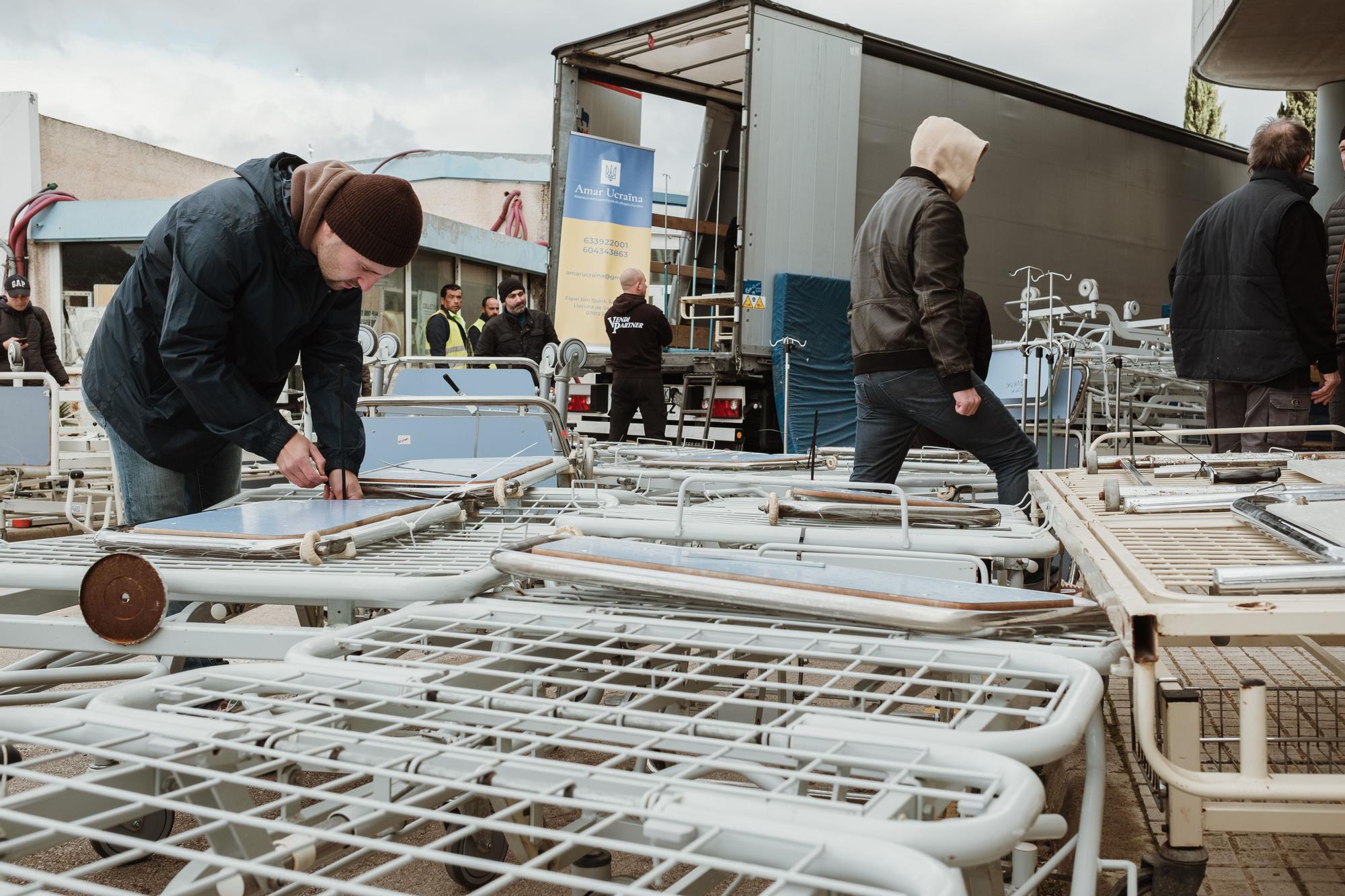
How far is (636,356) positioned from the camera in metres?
8.77

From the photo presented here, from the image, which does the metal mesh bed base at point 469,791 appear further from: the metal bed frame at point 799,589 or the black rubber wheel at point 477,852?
the black rubber wheel at point 477,852

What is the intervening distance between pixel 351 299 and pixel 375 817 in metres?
2.17

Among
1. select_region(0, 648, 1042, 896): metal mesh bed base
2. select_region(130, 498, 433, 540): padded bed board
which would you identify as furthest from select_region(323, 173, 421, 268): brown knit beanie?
select_region(0, 648, 1042, 896): metal mesh bed base

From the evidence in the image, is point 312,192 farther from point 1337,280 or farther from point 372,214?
point 1337,280

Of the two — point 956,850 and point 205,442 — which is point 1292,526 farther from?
point 205,442

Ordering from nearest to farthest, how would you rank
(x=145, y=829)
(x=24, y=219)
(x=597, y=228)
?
(x=145, y=829) < (x=597, y=228) < (x=24, y=219)

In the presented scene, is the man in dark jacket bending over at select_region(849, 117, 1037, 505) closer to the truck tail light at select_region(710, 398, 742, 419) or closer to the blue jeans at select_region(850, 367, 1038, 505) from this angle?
the blue jeans at select_region(850, 367, 1038, 505)

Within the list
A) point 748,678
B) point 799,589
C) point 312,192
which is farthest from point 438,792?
point 312,192

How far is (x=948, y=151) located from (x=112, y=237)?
15029 millimetres

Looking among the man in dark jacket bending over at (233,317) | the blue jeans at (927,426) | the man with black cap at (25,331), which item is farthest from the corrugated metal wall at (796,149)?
the man in dark jacket bending over at (233,317)

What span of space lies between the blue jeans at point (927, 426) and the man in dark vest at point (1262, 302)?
3.78 feet

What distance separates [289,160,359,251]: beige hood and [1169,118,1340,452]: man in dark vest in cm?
336

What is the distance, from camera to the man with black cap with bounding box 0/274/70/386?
9539 millimetres

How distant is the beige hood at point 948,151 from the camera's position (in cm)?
372
